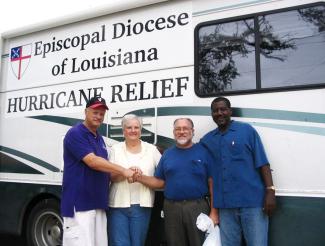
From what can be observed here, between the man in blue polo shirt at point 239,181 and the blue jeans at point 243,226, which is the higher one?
the man in blue polo shirt at point 239,181

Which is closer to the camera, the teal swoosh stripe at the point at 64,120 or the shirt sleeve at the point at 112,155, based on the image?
the shirt sleeve at the point at 112,155

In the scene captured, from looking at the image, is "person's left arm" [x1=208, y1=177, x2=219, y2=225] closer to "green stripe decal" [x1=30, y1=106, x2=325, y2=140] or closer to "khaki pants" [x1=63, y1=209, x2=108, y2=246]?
"green stripe decal" [x1=30, y1=106, x2=325, y2=140]

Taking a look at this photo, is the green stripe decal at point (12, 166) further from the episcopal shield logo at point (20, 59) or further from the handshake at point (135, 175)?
the handshake at point (135, 175)

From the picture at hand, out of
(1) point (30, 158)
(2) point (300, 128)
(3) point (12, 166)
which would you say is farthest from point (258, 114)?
(3) point (12, 166)

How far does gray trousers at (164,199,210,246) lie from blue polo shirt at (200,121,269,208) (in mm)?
187

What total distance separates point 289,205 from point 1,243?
4647 mm

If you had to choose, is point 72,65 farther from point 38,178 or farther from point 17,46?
point 38,178

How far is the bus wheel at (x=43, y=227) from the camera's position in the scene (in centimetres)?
492

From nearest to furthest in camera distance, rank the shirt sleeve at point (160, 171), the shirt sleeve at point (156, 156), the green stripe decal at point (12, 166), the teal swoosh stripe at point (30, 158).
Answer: the shirt sleeve at point (160, 171), the shirt sleeve at point (156, 156), the teal swoosh stripe at point (30, 158), the green stripe decal at point (12, 166)

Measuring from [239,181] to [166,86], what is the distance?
130 cm

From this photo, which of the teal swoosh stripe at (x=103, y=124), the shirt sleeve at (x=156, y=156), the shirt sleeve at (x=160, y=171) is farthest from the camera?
the teal swoosh stripe at (x=103, y=124)

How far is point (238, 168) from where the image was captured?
3.43 metres

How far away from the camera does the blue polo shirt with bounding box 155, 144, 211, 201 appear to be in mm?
3496

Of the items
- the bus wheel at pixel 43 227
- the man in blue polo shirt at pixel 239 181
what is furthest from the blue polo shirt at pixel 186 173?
the bus wheel at pixel 43 227
